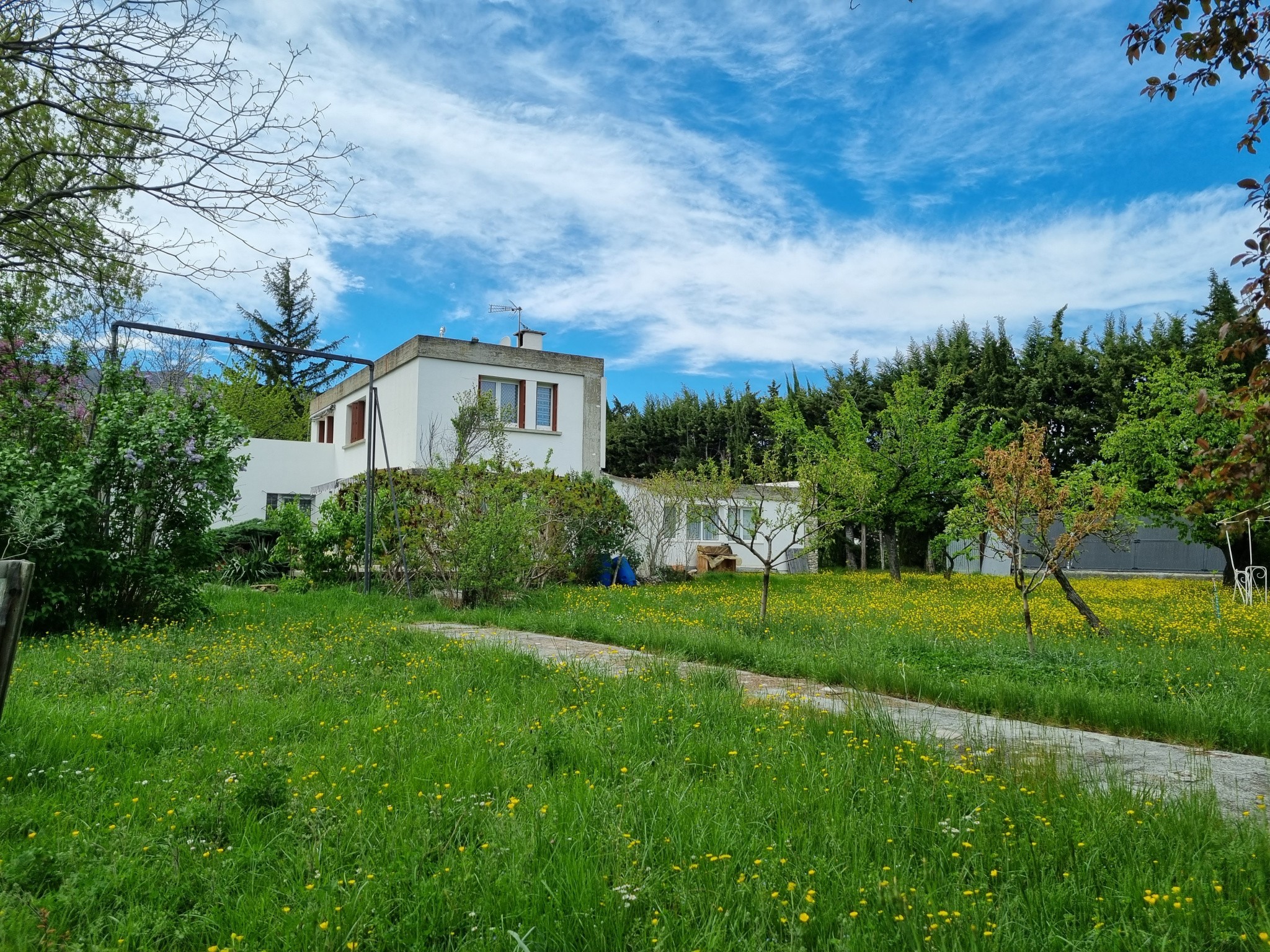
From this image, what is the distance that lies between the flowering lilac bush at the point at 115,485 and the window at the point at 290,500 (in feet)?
41.9

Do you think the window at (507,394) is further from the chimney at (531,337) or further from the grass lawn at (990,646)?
the grass lawn at (990,646)

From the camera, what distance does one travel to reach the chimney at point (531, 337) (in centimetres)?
2148

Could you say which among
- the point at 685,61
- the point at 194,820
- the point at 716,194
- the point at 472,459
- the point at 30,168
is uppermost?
the point at 716,194

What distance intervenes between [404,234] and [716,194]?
4890 millimetres

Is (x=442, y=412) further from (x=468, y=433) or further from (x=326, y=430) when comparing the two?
(x=326, y=430)

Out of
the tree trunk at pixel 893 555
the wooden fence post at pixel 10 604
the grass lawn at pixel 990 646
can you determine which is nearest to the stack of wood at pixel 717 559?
the tree trunk at pixel 893 555

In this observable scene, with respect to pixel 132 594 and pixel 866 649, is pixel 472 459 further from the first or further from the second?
pixel 866 649

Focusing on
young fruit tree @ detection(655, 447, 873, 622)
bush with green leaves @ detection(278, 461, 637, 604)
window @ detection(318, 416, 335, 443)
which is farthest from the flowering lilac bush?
window @ detection(318, 416, 335, 443)

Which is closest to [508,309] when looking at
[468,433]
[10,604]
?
[468,433]

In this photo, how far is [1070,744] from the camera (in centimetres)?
445

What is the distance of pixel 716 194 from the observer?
13023 mm

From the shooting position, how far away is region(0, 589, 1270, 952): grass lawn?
2482mm

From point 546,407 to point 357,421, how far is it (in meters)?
5.39

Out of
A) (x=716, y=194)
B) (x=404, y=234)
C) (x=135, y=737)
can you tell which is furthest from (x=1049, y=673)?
(x=404, y=234)
